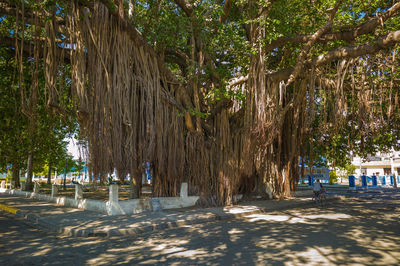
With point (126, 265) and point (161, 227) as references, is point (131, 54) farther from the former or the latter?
point (126, 265)

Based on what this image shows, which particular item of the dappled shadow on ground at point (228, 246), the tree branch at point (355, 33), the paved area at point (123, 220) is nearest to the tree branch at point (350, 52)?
the tree branch at point (355, 33)

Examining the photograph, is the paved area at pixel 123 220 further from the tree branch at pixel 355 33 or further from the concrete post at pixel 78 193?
the tree branch at pixel 355 33

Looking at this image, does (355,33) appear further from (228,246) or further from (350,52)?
(228,246)

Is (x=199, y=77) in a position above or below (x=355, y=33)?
below

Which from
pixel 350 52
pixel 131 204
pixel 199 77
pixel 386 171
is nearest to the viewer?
pixel 350 52

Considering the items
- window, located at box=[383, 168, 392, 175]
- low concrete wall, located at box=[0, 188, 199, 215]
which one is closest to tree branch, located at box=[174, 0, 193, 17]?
low concrete wall, located at box=[0, 188, 199, 215]

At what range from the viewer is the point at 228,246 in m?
4.63

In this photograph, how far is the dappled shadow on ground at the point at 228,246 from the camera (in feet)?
12.9

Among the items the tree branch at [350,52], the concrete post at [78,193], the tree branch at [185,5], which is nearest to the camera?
the tree branch at [350,52]

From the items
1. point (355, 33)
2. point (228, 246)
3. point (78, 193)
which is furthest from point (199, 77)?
point (78, 193)

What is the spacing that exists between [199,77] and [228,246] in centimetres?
542

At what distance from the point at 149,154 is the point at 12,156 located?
41.1ft

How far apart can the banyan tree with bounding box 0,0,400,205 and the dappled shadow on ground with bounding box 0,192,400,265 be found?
6.30 feet

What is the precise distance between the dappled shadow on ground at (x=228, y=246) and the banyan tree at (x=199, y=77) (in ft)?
6.30
